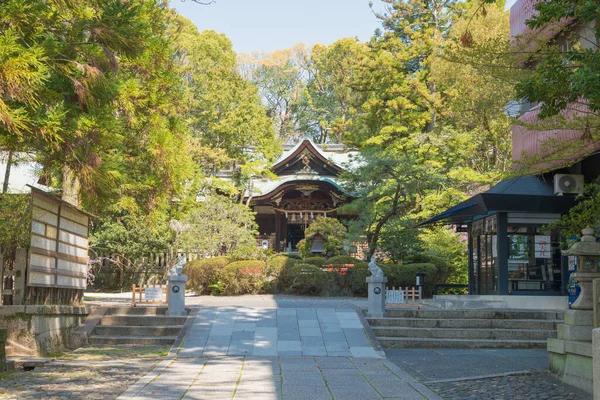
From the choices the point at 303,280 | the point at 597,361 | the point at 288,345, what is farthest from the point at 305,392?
the point at 303,280

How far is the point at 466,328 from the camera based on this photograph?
13.6 meters

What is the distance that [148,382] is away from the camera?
8227 millimetres

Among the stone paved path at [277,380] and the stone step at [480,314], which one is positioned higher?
the stone step at [480,314]

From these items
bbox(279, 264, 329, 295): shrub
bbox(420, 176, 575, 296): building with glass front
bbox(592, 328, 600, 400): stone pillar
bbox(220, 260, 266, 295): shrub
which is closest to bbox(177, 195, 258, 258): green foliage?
bbox(220, 260, 266, 295): shrub

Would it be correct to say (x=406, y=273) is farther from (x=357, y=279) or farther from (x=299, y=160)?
(x=299, y=160)

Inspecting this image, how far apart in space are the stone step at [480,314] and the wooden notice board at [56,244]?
6.81 m

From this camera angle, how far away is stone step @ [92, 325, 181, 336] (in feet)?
43.9

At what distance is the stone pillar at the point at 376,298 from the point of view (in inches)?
554

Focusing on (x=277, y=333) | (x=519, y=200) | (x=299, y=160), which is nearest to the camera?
(x=277, y=333)

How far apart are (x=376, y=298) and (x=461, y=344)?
2.18 metres

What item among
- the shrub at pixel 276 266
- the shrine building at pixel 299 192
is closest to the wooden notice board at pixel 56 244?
the shrub at pixel 276 266

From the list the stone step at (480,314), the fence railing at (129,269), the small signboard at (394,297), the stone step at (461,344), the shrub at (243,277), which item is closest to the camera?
the stone step at (461,344)

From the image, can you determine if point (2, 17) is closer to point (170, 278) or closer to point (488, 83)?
point (170, 278)

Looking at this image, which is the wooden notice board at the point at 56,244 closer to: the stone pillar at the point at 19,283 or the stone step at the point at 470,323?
the stone pillar at the point at 19,283
